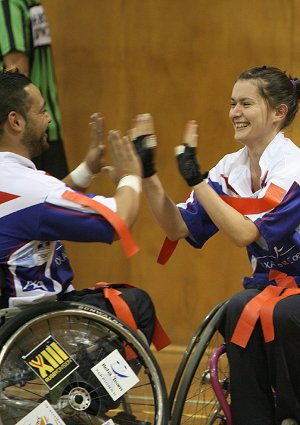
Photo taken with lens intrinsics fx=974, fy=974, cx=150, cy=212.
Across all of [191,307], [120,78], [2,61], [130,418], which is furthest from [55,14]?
[130,418]

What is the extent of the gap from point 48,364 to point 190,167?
71cm

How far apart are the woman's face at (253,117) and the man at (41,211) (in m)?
0.41

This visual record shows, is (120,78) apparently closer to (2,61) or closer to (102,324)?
(2,61)

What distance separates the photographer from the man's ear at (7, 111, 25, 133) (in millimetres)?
2883

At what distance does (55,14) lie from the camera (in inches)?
179

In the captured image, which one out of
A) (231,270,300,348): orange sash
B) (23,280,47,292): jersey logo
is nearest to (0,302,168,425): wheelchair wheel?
(23,280,47,292): jersey logo

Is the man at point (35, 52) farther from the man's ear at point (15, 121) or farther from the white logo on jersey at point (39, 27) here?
the man's ear at point (15, 121)

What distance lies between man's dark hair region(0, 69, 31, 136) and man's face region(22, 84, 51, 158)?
16 millimetres

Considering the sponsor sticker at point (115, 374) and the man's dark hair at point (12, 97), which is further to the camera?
the man's dark hair at point (12, 97)

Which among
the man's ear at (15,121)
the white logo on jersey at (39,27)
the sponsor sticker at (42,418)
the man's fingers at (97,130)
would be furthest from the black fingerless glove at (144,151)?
the white logo on jersey at (39,27)

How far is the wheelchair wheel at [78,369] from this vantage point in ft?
8.74

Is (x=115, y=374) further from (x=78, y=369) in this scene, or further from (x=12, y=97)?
(x=12, y=97)

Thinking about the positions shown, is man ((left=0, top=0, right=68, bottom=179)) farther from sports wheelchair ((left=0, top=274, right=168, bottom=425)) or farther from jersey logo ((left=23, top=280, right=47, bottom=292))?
sports wheelchair ((left=0, top=274, right=168, bottom=425))

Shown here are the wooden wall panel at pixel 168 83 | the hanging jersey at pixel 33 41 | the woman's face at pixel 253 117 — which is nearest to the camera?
the woman's face at pixel 253 117
